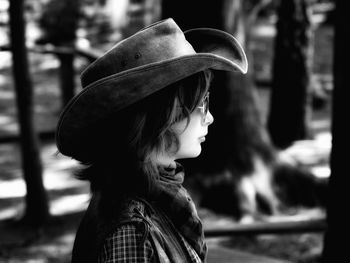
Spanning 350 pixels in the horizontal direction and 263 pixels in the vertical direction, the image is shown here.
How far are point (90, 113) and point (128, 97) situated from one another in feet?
0.40

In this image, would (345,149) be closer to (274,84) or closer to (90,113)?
(90,113)

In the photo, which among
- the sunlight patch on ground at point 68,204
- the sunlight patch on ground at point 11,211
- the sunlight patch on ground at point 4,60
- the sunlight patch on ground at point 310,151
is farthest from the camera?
the sunlight patch on ground at point 4,60

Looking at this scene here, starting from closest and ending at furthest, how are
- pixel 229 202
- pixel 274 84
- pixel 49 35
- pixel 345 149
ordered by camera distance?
1. pixel 345 149
2. pixel 229 202
3. pixel 274 84
4. pixel 49 35

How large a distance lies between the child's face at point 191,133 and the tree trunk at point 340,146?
151 centimetres

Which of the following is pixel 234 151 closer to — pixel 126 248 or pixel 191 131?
pixel 191 131

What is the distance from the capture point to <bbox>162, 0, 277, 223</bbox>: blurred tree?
18.3 feet

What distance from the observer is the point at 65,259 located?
486 cm

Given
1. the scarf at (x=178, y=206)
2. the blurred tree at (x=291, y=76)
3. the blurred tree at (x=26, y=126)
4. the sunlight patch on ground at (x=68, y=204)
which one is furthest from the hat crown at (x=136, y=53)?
the blurred tree at (x=291, y=76)

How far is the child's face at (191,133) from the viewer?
178 cm

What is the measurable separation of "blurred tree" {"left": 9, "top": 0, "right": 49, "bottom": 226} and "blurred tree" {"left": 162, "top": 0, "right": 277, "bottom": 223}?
1348 mm

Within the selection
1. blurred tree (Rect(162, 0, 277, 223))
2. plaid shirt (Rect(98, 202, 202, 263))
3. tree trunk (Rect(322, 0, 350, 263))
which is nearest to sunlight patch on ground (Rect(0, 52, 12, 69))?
blurred tree (Rect(162, 0, 277, 223))

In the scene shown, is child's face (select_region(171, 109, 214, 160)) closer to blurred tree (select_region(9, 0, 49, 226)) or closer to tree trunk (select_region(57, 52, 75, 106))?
blurred tree (select_region(9, 0, 49, 226))

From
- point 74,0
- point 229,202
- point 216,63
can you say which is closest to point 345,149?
point 216,63

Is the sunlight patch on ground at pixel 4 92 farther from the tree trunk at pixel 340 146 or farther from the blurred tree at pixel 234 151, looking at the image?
the tree trunk at pixel 340 146
